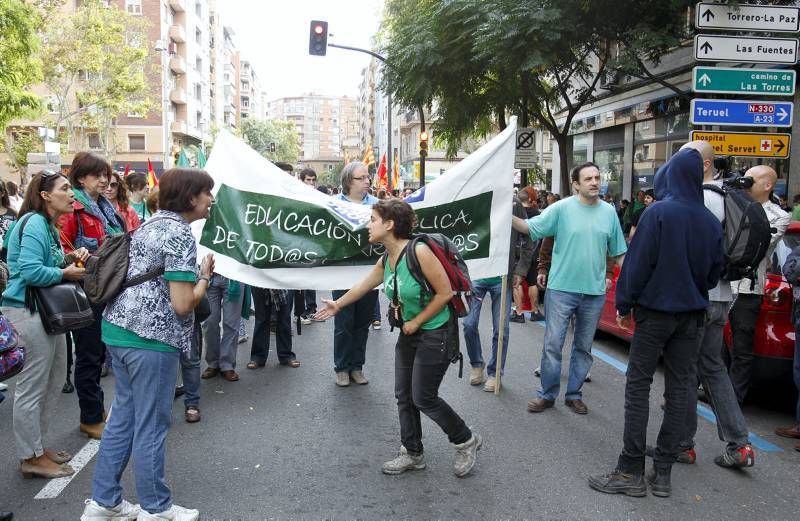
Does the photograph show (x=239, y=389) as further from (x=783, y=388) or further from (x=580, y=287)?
(x=783, y=388)

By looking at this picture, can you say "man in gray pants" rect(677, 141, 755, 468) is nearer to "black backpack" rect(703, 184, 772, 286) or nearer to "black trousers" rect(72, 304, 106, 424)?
"black backpack" rect(703, 184, 772, 286)

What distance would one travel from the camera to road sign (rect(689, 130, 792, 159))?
9.10 metres

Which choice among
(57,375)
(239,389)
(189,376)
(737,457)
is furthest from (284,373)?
(737,457)

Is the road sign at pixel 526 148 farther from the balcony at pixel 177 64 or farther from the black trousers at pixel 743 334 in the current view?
the balcony at pixel 177 64

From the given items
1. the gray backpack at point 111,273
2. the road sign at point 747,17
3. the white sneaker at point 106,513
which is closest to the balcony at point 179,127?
the road sign at point 747,17

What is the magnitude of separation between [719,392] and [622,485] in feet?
3.21

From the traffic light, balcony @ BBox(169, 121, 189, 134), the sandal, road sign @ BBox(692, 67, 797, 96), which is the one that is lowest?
the sandal

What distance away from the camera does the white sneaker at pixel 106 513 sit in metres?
3.54

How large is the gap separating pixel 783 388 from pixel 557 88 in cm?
1262

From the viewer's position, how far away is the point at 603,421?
5.42 meters

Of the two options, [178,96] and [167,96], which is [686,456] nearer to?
[167,96]

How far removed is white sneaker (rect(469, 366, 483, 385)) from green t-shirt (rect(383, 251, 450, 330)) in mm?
2372

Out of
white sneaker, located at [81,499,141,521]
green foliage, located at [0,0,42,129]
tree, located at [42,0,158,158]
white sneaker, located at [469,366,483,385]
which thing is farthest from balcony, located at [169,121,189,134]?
white sneaker, located at [81,499,141,521]

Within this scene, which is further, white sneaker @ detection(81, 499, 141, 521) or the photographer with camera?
the photographer with camera
